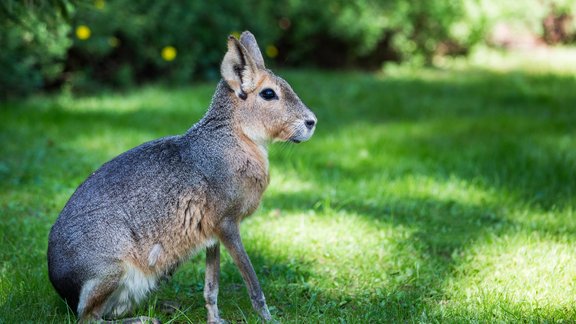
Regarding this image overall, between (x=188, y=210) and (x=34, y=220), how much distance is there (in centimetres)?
187

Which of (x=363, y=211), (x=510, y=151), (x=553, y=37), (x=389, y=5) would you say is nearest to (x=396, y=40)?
(x=389, y=5)

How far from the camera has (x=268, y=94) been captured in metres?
3.73

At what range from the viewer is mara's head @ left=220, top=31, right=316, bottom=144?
3707mm

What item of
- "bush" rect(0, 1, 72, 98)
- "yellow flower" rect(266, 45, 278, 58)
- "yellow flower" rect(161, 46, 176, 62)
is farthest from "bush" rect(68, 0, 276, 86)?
"bush" rect(0, 1, 72, 98)

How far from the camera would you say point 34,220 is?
16.4 feet

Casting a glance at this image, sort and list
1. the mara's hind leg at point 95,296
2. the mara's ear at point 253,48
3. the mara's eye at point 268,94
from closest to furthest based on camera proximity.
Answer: the mara's hind leg at point 95,296, the mara's eye at point 268,94, the mara's ear at point 253,48

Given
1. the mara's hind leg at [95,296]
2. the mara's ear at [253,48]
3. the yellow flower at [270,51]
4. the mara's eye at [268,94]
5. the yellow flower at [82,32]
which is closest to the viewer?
the mara's hind leg at [95,296]

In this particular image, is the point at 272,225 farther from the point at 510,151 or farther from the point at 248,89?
the point at 510,151

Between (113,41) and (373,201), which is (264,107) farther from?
(113,41)

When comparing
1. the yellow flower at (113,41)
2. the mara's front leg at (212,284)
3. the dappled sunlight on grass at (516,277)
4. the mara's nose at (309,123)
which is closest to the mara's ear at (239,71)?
the mara's nose at (309,123)

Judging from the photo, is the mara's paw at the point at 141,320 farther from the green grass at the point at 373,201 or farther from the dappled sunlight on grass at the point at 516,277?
the dappled sunlight on grass at the point at 516,277

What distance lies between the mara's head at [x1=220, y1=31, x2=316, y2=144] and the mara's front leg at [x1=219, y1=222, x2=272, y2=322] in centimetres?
49

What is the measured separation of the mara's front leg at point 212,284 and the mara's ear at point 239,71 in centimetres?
80

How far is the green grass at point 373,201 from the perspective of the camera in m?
3.99
